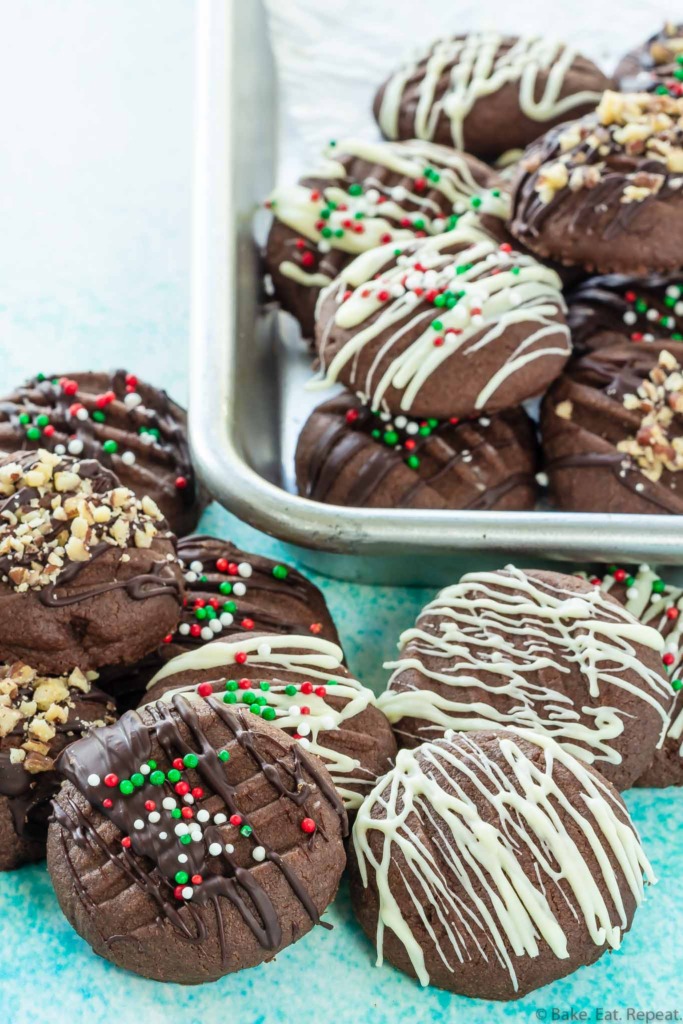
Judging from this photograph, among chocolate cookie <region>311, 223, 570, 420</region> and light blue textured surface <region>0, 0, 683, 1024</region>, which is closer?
light blue textured surface <region>0, 0, 683, 1024</region>

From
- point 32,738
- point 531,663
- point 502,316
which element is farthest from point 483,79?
point 32,738

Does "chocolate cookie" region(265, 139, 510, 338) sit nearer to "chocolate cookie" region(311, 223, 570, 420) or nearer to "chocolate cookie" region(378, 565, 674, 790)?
"chocolate cookie" region(311, 223, 570, 420)

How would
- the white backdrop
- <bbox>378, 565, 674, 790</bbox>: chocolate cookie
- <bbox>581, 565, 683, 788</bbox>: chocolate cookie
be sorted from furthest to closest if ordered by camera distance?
the white backdrop, <bbox>581, 565, 683, 788</bbox>: chocolate cookie, <bbox>378, 565, 674, 790</bbox>: chocolate cookie

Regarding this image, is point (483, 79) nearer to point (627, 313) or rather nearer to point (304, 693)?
point (627, 313)

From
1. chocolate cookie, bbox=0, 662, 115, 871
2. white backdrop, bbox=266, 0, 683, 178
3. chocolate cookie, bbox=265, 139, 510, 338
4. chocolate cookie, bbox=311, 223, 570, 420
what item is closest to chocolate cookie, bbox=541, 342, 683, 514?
chocolate cookie, bbox=311, 223, 570, 420

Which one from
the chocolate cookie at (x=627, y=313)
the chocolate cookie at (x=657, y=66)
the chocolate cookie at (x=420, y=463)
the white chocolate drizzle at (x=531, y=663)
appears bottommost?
the white chocolate drizzle at (x=531, y=663)

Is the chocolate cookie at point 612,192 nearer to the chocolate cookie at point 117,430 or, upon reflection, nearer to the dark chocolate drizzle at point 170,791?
the chocolate cookie at point 117,430

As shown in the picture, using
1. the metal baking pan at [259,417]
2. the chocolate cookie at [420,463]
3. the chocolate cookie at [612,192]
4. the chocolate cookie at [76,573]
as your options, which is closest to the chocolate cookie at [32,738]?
the chocolate cookie at [76,573]
